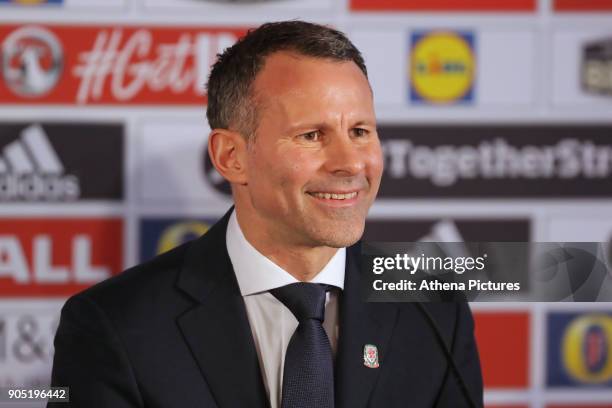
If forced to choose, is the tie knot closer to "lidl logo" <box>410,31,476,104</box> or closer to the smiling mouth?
the smiling mouth

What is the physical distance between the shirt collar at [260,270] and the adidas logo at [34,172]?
683mm

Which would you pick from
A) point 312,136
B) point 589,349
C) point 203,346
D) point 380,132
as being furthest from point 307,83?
point 589,349

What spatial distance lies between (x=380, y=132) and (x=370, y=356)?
0.74 m

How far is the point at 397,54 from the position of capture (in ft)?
5.70

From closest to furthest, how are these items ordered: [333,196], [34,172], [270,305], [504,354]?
[333,196], [270,305], [34,172], [504,354]

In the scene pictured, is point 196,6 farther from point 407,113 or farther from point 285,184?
point 285,184

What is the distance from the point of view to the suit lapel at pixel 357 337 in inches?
41.9

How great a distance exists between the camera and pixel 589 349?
183 cm

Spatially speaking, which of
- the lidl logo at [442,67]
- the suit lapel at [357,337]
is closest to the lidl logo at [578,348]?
the lidl logo at [442,67]

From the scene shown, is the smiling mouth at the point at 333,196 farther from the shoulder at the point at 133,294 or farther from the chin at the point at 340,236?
the shoulder at the point at 133,294

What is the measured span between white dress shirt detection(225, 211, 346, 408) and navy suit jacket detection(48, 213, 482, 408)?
2cm

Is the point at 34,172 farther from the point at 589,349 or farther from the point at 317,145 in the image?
the point at 589,349

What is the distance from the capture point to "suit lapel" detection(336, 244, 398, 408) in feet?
3.49

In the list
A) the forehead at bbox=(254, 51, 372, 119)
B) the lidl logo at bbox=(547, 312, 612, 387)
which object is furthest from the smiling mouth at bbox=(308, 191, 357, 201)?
the lidl logo at bbox=(547, 312, 612, 387)
